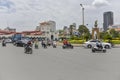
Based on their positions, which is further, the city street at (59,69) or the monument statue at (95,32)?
the monument statue at (95,32)

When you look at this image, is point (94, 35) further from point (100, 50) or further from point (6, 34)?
point (6, 34)

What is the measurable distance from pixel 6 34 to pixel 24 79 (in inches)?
4485

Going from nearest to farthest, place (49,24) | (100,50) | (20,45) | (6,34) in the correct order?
(100,50) < (20,45) < (6,34) < (49,24)

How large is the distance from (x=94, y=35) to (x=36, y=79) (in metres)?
55.3

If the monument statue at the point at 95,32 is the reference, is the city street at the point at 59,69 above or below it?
below

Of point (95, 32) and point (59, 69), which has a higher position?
point (95, 32)

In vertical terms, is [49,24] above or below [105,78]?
above

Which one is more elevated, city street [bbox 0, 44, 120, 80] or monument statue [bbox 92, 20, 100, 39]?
monument statue [bbox 92, 20, 100, 39]

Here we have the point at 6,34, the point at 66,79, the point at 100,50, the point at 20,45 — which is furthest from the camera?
the point at 6,34

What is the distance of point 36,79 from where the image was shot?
9.84m

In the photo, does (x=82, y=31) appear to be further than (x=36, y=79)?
Yes

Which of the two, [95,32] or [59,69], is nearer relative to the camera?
[59,69]

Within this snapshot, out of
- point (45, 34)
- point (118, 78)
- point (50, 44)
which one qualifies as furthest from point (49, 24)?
point (118, 78)

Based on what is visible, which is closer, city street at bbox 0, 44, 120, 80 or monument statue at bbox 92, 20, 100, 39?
city street at bbox 0, 44, 120, 80
